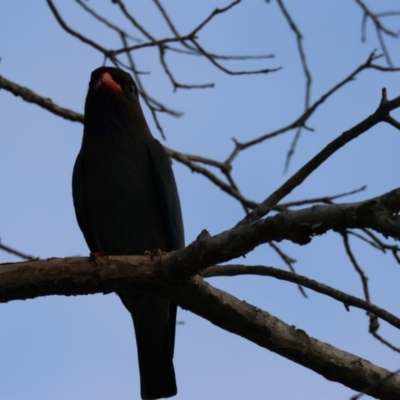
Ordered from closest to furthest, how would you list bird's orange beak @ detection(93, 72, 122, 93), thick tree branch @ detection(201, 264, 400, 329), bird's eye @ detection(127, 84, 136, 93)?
thick tree branch @ detection(201, 264, 400, 329) → bird's orange beak @ detection(93, 72, 122, 93) → bird's eye @ detection(127, 84, 136, 93)

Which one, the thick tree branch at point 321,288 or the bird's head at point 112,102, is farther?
the bird's head at point 112,102

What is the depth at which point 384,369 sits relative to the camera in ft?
12.9

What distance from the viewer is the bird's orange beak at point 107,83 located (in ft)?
19.9

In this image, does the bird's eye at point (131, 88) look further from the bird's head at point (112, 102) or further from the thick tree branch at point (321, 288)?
the thick tree branch at point (321, 288)

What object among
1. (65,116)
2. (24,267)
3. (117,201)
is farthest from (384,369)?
(65,116)

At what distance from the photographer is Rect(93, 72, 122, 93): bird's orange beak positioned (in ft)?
19.9

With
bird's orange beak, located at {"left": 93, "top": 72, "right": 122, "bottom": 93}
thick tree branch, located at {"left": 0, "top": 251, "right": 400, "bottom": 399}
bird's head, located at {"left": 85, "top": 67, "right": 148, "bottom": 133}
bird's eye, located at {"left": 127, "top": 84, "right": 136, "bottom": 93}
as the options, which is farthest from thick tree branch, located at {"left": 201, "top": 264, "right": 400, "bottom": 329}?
bird's eye, located at {"left": 127, "top": 84, "right": 136, "bottom": 93}

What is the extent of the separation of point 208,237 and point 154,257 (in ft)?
1.53

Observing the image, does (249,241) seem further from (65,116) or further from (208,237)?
(65,116)

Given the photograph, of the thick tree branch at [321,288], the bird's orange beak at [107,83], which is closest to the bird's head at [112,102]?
the bird's orange beak at [107,83]

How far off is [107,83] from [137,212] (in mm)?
1229

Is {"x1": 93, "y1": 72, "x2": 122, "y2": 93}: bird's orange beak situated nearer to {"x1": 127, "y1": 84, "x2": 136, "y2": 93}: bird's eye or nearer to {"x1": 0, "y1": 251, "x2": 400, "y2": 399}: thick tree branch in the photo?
{"x1": 127, "y1": 84, "x2": 136, "y2": 93}: bird's eye

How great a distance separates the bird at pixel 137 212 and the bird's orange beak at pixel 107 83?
353mm

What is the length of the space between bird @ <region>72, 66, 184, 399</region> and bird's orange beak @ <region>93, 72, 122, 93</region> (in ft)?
1.16
